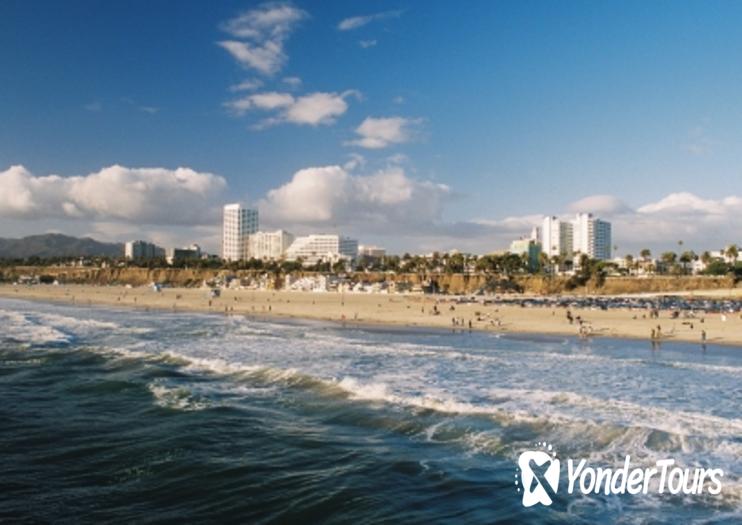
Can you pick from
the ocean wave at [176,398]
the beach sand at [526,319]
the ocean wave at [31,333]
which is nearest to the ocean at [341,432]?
the ocean wave at [176,398]

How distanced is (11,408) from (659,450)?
15666mm

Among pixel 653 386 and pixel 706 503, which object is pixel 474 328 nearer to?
pixel 653 386

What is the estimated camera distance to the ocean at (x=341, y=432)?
30.5 feet

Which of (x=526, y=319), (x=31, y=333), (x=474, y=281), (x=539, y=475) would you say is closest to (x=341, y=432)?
(x=539, y=475)

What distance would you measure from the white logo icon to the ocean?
19 cm

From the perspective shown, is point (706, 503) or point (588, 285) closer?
point (706, 503)

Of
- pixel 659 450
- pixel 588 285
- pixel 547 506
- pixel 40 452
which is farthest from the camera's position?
pixel 588 285

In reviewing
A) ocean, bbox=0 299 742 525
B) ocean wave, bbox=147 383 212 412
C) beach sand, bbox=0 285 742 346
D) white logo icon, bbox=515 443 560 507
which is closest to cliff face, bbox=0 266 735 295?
beach sand, bbox=0 285 742 346

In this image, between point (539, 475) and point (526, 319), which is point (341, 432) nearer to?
point (539, 475)

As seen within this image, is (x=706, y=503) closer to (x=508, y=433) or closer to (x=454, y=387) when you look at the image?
(x=508, y=433)

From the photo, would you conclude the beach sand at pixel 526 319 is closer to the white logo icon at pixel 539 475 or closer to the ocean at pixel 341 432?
the ocean at pixel 341 432

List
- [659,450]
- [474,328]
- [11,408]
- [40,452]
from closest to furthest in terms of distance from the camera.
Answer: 1. [40,452]
2. [659,450]
3. [11,408]
4. [474,328]

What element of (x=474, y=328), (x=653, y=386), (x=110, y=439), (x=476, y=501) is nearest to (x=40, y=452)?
(x=110, y=439)

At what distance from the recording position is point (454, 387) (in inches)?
762
